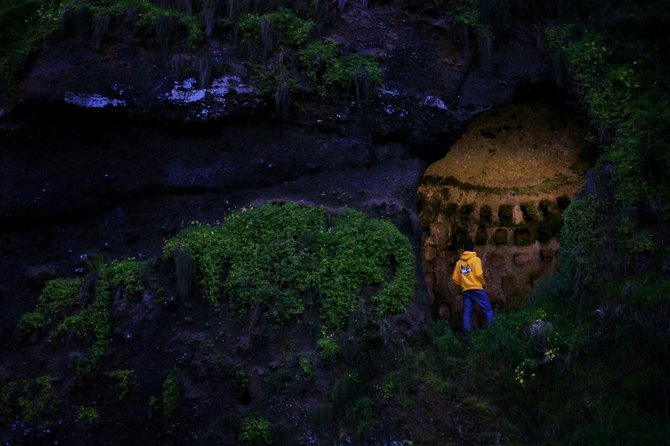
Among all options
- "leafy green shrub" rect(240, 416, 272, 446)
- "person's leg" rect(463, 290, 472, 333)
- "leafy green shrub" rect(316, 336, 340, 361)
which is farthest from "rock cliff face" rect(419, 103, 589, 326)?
"leafy green shrub" rect(240, 416, 272, 446)

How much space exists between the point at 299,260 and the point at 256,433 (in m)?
2.46

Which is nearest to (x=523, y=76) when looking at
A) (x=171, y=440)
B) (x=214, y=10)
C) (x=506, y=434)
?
(x=214, y=10)

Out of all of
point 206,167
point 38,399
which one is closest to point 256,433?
point 38,399

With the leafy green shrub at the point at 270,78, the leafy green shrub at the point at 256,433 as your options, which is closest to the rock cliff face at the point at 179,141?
the leafy green shrub at the point at 270,78

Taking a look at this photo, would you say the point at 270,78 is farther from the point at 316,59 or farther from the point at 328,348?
the point at 328,348

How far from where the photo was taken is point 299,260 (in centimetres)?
955

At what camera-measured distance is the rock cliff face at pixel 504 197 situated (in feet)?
40.5

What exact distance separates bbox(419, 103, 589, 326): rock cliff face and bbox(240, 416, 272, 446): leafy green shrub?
4963 millimetres

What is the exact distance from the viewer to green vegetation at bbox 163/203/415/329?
30.2 ft

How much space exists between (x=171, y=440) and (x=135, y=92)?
5148 mm

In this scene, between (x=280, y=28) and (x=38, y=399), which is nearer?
(x=38, y=399)

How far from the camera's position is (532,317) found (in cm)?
893

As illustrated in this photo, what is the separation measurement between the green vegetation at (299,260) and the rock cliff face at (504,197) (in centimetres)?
315

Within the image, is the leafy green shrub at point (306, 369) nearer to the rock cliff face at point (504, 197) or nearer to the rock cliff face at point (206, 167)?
the rock cliff face at point (206, 167)
